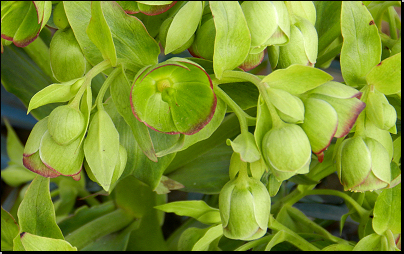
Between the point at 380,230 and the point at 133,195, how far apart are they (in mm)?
337

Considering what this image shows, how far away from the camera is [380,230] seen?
1.25 feet

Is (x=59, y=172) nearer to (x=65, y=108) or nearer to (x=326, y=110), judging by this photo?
(x=65, y=108)

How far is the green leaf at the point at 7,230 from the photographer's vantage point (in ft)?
1.44

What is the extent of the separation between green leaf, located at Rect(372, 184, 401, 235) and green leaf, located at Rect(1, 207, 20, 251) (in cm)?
40

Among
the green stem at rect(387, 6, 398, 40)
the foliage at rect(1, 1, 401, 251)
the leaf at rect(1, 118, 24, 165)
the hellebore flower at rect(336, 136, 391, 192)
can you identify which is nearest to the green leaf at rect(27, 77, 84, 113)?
the foliage at rect(1, 1, 401, 251)

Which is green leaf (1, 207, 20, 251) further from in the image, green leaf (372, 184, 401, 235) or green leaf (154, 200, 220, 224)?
green leaf (372, 184, 401, 235)

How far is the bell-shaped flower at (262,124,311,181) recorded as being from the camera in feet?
0.87

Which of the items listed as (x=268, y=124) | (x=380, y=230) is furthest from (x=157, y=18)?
(x=380, y=230)

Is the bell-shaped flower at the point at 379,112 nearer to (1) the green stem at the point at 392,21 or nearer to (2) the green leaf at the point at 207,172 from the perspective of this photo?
(1) the green stem at the point at 392,21

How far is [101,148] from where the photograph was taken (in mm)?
287

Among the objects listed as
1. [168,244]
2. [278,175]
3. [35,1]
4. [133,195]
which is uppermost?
[35,1]

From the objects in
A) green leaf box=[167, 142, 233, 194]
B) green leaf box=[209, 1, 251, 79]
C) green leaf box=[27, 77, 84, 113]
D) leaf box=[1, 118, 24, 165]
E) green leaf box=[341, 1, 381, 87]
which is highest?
green leaf box=[209, 1, 251, 79]

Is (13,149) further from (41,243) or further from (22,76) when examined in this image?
(41,243)

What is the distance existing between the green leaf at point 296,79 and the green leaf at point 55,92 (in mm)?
150
